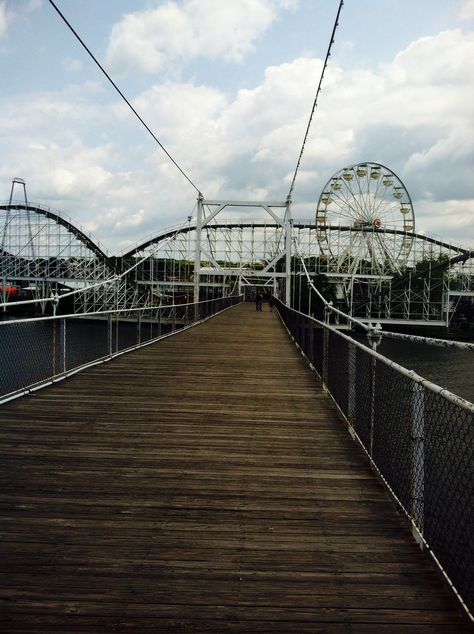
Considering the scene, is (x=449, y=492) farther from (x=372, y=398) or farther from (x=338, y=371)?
(x=338, y=371)

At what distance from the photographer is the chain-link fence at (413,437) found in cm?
302

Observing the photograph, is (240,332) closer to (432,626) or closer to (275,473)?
(275,473)

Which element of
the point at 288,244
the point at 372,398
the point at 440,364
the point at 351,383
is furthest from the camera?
the point at 288,244

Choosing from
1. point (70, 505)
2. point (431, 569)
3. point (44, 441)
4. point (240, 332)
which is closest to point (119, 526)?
point (70, 505)

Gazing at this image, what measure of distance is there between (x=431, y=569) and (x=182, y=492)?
64.5 inches

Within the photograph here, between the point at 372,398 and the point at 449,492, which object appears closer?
the point at 449,492

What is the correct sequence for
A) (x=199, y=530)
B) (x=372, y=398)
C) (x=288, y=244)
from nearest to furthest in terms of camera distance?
1. (x=199, y=530)
2. (x=372, y=398)
3. (x=288, y=244)

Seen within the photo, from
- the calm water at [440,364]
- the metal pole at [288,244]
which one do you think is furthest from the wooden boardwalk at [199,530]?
the metal pole at [288,244]

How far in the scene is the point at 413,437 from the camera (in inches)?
140

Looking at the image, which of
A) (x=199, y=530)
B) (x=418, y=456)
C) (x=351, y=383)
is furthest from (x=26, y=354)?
(x=418, y=456)

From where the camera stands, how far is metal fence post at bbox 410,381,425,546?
3.35m

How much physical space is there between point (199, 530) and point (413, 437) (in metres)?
1.37

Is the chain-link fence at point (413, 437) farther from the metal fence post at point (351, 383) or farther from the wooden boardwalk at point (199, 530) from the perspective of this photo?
the wooden boardwalk at point (199, 530)

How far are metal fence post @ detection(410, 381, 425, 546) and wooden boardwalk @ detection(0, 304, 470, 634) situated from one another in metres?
0.16
